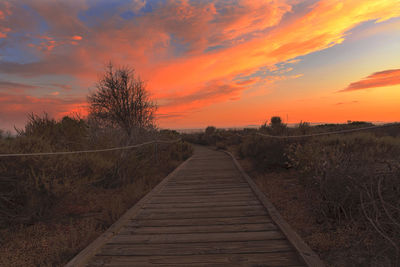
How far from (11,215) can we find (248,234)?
3554 millimetres

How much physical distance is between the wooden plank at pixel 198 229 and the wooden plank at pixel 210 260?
602 mm

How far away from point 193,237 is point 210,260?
21.3 inches

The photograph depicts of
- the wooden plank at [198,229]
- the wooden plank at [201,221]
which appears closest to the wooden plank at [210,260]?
the wooden plank at [198,229]

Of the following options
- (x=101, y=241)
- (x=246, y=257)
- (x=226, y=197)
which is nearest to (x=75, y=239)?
(x=101, y=241)

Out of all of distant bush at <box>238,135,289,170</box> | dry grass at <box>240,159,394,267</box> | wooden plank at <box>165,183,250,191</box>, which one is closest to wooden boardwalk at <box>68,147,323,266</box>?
dry grass at <box>240,159,394,267</box>

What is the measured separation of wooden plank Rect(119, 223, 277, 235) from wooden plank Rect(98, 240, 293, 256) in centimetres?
34

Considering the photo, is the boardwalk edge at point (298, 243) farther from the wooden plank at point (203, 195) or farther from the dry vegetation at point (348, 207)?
the wooden plank at point (203, 195)

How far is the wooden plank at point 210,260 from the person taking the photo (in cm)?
230

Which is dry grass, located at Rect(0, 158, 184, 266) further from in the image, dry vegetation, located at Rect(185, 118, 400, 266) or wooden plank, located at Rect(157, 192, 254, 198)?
dry vegetation, located at Rect(185, 118, 400, 266)

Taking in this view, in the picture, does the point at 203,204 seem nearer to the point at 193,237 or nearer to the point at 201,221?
the point at 201,221

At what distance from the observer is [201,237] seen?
287 centimetres

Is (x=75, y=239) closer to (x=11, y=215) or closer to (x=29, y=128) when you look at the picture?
(x=11, y=215)

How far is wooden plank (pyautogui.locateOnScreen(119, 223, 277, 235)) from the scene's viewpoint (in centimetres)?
306

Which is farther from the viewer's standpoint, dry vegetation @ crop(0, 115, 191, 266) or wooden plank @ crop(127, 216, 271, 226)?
wooden plank @ crop(127, 216, 271, 226)
